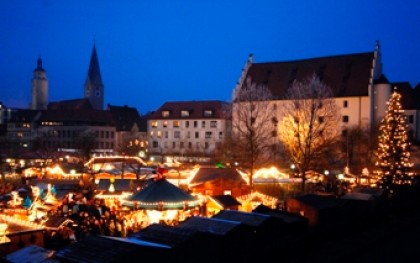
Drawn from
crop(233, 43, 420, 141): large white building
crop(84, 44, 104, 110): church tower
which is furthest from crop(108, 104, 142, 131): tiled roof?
crop(84, 44, 104, 110): church tower

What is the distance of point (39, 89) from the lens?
13662 centimetres

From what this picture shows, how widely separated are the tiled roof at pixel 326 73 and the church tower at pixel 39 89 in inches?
3503

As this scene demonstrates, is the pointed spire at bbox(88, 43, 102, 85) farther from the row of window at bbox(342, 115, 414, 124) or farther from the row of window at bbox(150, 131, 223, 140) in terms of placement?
the row of window at bbox(342, 115, 414, 124)

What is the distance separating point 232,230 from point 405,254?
5330 millimetres

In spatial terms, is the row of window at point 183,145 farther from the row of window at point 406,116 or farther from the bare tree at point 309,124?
the bare tree at point 309,124

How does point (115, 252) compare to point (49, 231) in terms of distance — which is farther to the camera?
point (49, 231)

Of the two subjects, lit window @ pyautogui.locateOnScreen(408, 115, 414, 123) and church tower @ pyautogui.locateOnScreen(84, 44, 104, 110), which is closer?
lit window @ pyautogui.locateOnScreen(408, 115, 414, 123)

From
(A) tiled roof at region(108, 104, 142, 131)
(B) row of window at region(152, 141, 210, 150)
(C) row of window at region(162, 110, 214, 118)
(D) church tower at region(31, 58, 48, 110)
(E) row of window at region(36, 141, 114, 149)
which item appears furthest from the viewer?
(D) church tower at region(31, 58, 48, 110)

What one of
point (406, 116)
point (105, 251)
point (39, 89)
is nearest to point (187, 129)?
point (406, 116)

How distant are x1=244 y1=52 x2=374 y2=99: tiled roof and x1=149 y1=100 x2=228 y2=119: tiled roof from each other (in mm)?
7301

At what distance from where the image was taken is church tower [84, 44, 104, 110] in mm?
132625

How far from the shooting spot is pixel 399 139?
31.3m

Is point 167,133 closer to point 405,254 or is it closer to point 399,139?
A: point 399,139

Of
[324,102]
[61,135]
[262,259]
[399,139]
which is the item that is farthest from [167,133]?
[262,259]
